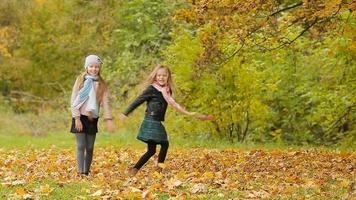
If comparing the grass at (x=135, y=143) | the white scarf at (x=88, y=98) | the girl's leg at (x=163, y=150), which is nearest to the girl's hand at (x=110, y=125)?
the white scarf at (x=88, y=98)

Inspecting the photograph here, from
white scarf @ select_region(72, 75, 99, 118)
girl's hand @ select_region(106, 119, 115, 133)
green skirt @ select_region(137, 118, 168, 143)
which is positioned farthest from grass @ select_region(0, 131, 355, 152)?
white scarf @ select_region(72, 75, 99, 118)

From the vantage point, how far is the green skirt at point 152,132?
32.6 ft

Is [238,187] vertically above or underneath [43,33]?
underneath

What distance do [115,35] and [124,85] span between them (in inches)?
290

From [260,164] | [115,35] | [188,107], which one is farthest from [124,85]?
[260,164]

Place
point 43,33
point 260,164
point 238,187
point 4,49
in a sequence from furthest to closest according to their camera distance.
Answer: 1. point 43,33
2. point 4,49
3. point 260,164
4. point 238,187

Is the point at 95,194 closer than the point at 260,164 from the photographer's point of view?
Yes

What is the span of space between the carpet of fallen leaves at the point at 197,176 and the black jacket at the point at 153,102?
0.74 meters

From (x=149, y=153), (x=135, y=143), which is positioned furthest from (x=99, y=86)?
(x=135, y=143)

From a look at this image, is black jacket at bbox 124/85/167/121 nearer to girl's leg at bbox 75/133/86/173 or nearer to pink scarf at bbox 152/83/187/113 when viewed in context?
pink scarf at bbox 152/83/187/113

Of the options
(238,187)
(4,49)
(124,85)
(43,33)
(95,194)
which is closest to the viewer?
(95,194)

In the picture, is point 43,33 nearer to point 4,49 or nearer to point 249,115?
point 4,49

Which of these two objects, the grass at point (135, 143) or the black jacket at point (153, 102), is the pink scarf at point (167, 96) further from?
the grass at point (135, 143)

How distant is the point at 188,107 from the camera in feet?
63.1
